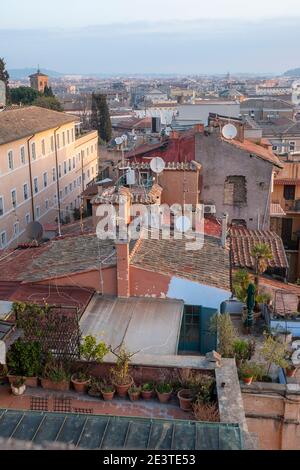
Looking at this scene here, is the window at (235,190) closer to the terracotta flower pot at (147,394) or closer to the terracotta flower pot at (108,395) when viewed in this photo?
the terracotta flower pot at (147,394)

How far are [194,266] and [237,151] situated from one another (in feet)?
34.5

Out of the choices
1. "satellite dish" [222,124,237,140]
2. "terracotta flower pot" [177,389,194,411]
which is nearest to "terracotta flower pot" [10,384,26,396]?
"terracotta flower pot" [177,389,194,411]

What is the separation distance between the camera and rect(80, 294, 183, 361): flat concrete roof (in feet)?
36.1

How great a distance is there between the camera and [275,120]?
58.8m

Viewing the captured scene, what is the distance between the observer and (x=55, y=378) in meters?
9.04

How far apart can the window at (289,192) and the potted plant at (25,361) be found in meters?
23.0

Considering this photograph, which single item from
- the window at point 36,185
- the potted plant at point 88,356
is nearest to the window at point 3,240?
the window at point 36,185

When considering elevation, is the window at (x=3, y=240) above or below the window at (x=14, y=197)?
below

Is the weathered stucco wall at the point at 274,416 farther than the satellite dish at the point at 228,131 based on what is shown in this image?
No

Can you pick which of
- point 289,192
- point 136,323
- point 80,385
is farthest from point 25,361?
point 289,192

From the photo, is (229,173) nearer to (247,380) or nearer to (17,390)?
(247,380)

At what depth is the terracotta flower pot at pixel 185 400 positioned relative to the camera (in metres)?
8.55

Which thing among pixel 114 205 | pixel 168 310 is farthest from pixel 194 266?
pixel 114 205

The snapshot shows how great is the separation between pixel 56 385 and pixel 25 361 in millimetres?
693
